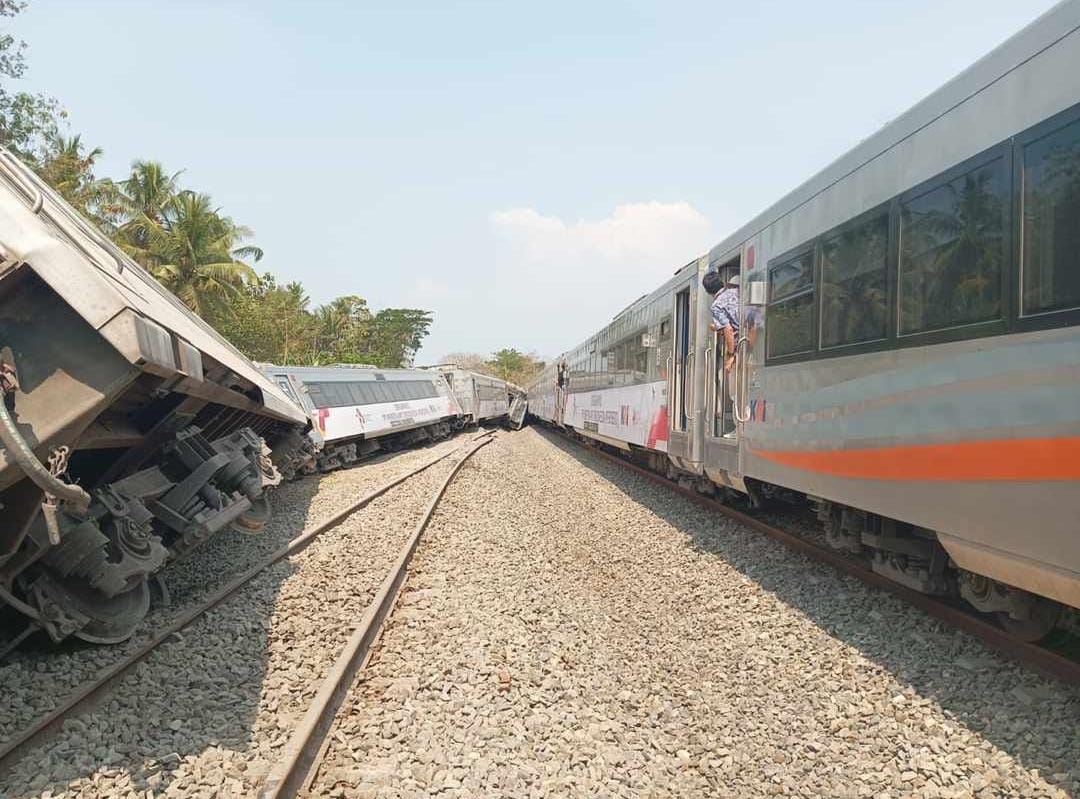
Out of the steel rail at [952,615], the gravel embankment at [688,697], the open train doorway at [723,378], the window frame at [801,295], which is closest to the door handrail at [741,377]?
the open train doorway at [723,378]

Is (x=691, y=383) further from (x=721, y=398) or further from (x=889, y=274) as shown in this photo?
(x=889, y=274)

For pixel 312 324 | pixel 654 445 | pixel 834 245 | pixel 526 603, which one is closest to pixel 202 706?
pixel 526 603

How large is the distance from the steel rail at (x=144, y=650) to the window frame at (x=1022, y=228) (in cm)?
500

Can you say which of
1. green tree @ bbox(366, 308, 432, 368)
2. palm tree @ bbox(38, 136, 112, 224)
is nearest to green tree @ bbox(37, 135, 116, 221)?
palm tree @ bbox(38, 136, 112, 224)

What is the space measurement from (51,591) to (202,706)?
3.87 ft

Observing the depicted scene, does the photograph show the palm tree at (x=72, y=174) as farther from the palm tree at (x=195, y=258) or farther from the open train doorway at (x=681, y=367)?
the open train doorway at (x=681, y=367)

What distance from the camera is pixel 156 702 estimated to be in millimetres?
4152

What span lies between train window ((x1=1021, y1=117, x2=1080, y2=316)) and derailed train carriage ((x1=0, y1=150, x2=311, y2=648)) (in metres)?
3.91

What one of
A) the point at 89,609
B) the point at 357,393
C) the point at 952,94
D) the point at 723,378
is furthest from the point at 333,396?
the point at 952,94

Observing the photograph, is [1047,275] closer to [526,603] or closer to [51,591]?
[526,603]

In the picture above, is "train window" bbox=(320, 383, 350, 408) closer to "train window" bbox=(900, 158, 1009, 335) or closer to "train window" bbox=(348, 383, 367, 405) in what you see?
"train window" bbox=(348, 383, 367, 405)

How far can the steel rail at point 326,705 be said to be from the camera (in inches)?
128

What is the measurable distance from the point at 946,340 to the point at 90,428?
4.61 m

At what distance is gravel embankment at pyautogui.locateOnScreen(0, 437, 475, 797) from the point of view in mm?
3373
